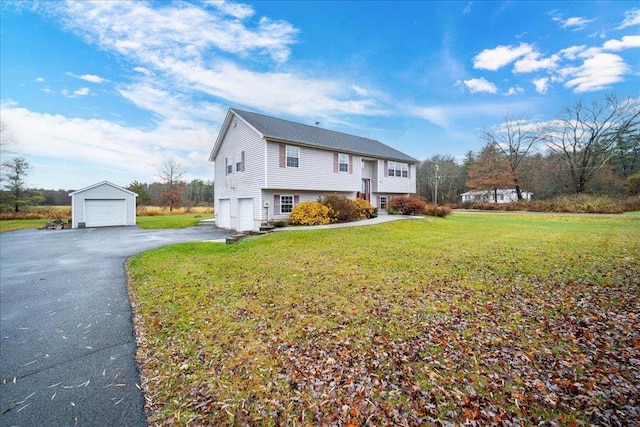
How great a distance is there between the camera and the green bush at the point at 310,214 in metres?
15.2

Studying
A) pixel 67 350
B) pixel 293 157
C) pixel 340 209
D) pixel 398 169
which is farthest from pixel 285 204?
pixel 67 350

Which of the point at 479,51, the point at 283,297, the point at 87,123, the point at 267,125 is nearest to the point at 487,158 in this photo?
the point at 479,51

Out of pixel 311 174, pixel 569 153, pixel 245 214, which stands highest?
pixel 569 153

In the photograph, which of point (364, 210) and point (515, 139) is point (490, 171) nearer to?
point (515, 139)

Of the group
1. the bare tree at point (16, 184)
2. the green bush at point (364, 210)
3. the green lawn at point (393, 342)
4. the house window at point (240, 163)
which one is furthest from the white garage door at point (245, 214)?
the bare tree at point (16, 184)

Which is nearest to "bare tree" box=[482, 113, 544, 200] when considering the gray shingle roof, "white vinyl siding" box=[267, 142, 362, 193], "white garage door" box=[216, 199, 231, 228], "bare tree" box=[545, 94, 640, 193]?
"bare tree" box=[545, 94, 640, 193]

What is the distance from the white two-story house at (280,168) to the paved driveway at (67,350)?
901 cm

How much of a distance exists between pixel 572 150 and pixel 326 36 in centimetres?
3721

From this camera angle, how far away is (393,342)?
3652 millimetres

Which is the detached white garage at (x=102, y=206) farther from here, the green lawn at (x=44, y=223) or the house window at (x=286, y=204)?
the house window at (x=286, y=204)

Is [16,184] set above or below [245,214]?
above

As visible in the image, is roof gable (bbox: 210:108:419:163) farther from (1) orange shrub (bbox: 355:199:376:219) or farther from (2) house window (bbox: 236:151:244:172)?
(1) orange shrub (bbox: 355:199:376:219)

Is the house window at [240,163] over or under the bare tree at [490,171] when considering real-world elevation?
under

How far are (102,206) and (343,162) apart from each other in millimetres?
20691
